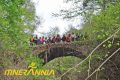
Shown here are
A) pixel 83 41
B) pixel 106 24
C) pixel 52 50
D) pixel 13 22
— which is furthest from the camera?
pixel 52 50

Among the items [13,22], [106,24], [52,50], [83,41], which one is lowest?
[52,50]

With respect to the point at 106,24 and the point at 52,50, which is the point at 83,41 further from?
the point at 52,50

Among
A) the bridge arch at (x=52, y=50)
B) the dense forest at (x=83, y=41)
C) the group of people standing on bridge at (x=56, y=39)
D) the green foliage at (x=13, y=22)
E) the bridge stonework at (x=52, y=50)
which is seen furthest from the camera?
the bridge arch at (x=52, y=50)

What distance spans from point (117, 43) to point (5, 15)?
6.90 meters

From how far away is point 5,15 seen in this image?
16.1 meters

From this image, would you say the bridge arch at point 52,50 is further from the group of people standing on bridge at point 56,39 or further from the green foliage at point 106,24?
the green foliage at point 106,24

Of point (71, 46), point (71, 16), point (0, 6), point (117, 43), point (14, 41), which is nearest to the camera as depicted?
point (117, 43)

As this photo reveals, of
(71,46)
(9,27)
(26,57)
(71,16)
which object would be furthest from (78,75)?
(71,46)

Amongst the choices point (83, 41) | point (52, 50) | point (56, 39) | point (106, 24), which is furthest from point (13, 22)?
point (52, 50)

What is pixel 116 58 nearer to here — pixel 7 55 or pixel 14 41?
pixel 14 41

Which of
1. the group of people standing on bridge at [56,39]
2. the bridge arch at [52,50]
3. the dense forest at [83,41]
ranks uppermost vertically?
the dense forest at [83,41]

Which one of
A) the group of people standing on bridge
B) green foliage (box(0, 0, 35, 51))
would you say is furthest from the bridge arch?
green foliage (box(0, 0, 35, 51))

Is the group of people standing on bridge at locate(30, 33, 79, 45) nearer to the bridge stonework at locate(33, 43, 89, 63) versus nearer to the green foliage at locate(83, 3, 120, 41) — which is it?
the bridge stonework at locate(33, 43, 89, 63)

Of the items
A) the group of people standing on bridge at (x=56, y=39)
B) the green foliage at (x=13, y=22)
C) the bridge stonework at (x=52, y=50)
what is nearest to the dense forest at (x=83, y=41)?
the green foliage at (x=13, y=22)
